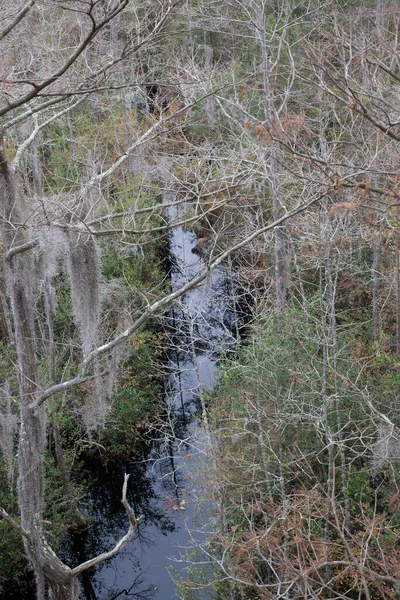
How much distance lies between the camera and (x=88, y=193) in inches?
282

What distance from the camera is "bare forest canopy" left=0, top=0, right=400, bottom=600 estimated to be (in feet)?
19.9

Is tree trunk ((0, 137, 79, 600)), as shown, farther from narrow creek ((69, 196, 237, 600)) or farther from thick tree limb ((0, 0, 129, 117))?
narrow creek ((69, 196, 237, 600))

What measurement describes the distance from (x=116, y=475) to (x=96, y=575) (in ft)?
7.12

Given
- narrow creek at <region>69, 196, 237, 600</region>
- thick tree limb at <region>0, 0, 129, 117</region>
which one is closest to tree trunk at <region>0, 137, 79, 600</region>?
thick tree limb at <region>0, 0, 129, 117</region>

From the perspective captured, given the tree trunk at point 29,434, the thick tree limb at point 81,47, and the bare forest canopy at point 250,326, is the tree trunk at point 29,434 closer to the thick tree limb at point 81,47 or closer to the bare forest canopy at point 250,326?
the bare forest canopy at point 250,326

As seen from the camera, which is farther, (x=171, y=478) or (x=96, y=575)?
(x=171, y=478)

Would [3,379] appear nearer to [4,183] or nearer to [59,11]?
[4,183]

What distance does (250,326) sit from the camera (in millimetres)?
10688

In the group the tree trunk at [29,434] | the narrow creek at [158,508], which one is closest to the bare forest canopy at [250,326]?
the tree trunk at [29,434]

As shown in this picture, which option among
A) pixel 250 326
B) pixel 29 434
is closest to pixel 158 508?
pixel 250 326

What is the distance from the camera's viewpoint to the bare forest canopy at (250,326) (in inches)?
239

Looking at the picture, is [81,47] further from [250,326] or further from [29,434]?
[250,326]

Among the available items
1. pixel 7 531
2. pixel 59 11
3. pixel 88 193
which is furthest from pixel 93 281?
pixel 59 11

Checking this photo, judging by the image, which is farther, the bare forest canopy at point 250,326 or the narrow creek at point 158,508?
the narrow creek at point 158,508
